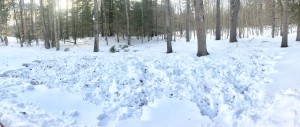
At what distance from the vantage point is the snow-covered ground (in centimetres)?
855

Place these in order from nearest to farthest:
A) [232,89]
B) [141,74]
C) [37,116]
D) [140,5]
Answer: [37,116]
[232,89]
[141,74]
[140,5]

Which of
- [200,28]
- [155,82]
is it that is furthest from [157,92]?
[200,28]

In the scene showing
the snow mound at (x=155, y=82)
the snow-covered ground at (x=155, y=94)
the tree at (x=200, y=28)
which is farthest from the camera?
the tree at (x=200, y=28)

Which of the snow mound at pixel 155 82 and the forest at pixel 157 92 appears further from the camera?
the snow mound at pixel 155 82

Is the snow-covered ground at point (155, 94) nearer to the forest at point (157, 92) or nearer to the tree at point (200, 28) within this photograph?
the forest at point (157, 92)

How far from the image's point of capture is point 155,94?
10281 mm

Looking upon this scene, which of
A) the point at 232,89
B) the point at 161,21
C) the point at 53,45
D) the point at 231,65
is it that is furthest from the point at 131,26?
the point at 232,89

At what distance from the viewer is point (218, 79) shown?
38.0 ft

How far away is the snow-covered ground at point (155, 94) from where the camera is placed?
28.1 feet

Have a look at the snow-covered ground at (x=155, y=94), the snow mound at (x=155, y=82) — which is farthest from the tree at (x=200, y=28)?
the snow-covered ground at (x=155, y=94)

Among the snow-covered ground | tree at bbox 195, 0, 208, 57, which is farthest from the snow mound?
tree at bbox 195, 0, 208, 57

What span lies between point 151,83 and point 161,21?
3373 cm

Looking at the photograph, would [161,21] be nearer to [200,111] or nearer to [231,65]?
[231,65]

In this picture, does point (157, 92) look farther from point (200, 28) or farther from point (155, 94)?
point (200, 28)
